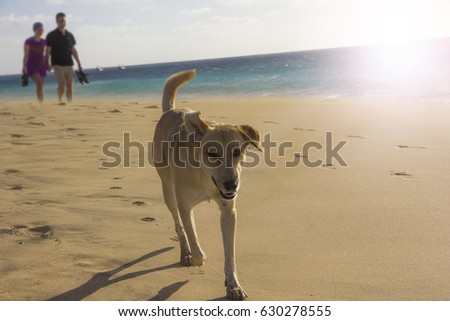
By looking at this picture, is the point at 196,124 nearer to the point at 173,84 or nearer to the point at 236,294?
the point at 236,294

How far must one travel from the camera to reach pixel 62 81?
13172 millimetres

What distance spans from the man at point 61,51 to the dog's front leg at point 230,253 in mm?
9765

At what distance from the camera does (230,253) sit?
12.2 ft

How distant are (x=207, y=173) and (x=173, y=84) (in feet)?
5.72

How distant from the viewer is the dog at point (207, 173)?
363 centimetres

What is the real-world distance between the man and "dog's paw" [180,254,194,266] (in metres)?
9.40

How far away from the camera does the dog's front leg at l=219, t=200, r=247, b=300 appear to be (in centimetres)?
353

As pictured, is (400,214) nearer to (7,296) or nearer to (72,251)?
(72,251)

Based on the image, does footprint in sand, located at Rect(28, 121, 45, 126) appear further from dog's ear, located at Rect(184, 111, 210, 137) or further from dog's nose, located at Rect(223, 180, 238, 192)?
dog's nose, located at Rect(223, 180, 238, 192)

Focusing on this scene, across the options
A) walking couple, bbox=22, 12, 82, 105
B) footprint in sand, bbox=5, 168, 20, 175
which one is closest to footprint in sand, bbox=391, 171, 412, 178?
footprint in sand, bbox=5, 168, 20, 175

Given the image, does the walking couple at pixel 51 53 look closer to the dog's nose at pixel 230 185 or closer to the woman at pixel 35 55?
the woman at pixel 35 55

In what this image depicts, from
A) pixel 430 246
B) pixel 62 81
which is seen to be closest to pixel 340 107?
pixel 62 81

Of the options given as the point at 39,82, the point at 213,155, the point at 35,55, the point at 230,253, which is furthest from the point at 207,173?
the point at 39,82
